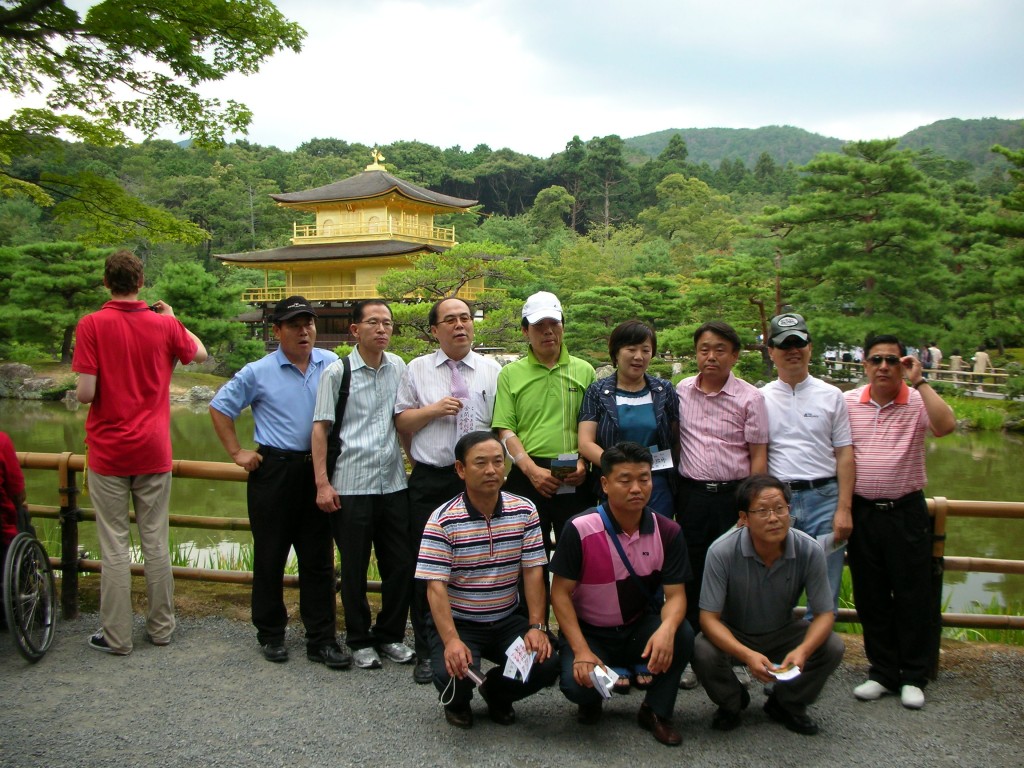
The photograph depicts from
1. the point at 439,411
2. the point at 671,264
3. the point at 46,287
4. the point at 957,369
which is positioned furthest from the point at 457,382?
the point at 671,264

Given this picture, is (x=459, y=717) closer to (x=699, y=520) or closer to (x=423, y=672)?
(x=423, y=672)

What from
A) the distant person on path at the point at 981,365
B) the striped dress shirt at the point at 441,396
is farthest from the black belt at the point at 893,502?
the distant person on path at the point at 981,365

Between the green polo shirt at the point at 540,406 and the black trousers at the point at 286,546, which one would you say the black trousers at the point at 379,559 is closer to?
the black trousers at the point at 286,546

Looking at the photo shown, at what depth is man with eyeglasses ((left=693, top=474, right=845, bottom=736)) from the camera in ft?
7.57

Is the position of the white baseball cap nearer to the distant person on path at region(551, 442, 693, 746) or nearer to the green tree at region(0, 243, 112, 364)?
the distant person on path at region(551, 442, 693, 746)

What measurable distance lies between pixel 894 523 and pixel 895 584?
0.66 ft

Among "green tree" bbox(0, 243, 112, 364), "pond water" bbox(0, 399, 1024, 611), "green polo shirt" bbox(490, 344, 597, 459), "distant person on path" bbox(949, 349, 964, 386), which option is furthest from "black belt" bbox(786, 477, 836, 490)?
"green tree" bbox(0, 243, 112, 364)

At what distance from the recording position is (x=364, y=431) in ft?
9.30

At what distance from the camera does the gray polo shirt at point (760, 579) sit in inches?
93.6

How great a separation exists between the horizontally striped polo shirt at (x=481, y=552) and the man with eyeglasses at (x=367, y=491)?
44 cm

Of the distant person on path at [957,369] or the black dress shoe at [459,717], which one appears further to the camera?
the distant person on path at [957,369]

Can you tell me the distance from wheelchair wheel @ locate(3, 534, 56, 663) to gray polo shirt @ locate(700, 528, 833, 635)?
224 cm

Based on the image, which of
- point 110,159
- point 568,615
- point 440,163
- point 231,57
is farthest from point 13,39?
point 440,163

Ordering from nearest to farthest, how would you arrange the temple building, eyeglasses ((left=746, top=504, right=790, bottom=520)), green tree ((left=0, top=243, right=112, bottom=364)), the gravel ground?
the gravel ground
eyeglasses ((left=746, top=504, right=790, bottom=520))
green tree ((left=0, top=243, right=112, bottom=364))
the temple building
